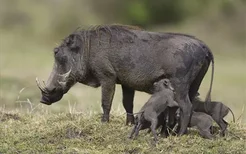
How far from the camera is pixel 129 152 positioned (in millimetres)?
7832

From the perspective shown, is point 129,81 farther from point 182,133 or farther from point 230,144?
point 230,144

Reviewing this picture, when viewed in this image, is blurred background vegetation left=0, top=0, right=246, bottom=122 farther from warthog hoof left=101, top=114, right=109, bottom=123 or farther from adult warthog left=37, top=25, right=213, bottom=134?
warthog hoof left=101, top=114, right=109, bottom=123

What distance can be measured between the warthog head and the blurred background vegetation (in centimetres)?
1034

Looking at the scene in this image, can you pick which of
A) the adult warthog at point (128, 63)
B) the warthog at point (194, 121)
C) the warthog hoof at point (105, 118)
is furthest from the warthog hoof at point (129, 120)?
the warthog at point (194, 121)

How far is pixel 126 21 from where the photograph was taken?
3681 cm

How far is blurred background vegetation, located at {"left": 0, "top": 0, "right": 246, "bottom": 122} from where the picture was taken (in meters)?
23.3

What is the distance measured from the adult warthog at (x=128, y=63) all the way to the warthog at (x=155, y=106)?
6.8 inches

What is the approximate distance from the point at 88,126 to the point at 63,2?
26.1 metres

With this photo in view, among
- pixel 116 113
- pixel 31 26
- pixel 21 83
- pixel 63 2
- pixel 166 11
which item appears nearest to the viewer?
pixel 116 113

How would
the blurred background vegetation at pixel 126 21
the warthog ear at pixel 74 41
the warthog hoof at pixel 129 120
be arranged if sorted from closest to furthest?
1. the warthog hoof at pixel 129 120
2. the warthog ear at pixel 74 41
3. the blurred background vegetation at pixel 126 21

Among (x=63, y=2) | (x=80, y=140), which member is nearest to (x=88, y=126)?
(x=80, y=140)

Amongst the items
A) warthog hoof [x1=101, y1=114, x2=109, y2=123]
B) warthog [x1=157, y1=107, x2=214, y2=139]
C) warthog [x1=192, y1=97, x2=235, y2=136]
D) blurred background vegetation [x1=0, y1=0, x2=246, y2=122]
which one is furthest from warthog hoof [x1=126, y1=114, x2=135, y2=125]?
blurred background vegetation [x1=0, y1=0, x2=246, y2=122]

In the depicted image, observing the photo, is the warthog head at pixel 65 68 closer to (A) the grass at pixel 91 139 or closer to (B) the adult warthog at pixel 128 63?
(B) the adult warthog at pixel 128 63

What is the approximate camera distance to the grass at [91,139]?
25.8ft
